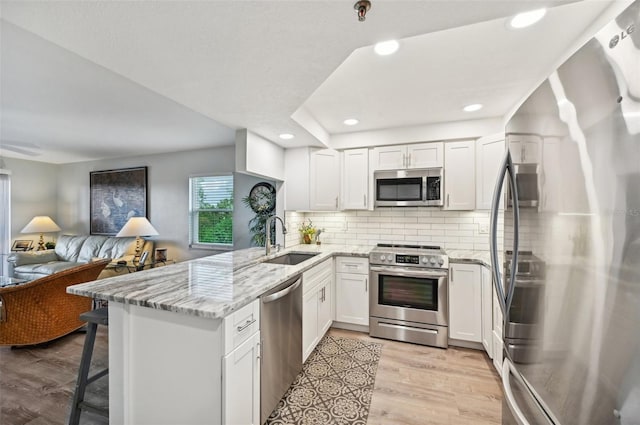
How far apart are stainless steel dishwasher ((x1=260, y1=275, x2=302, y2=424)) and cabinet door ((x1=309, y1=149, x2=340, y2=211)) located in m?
1.44

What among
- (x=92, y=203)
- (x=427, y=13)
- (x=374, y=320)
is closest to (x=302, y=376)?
(x=374, y=320)

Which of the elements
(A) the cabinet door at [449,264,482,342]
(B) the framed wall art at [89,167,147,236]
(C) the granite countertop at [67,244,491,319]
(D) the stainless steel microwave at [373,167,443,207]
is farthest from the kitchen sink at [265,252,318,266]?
(B) the framed wall art at [89,167,147,236]

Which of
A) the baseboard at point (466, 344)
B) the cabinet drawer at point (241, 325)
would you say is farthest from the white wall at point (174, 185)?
the baseboard at point (466, 344)

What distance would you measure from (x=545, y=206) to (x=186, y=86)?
2.07 meters

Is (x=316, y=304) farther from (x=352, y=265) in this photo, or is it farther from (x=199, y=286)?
(x=199, y=286)

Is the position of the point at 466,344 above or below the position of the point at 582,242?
below

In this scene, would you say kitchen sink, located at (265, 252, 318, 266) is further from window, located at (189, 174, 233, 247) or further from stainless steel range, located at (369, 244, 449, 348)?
window, located at (189, 174, 233, 247)

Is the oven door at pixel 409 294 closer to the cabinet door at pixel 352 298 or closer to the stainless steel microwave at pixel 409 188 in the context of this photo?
the cabinet door at pixel 352 298

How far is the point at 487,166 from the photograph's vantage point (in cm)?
280

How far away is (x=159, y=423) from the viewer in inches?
54.8

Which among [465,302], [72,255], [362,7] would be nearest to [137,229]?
[72,255]

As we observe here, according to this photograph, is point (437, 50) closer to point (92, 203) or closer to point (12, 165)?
point (92, 203)

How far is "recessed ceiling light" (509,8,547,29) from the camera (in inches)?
52.5

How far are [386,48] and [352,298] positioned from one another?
249 cm
